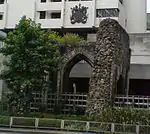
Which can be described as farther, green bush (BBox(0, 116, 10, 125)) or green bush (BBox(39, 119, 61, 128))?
green bush (BBox(0, 116, 10, 125))

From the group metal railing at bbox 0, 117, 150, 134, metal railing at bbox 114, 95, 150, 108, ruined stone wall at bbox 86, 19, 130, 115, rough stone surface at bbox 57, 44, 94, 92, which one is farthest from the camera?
rough stone surface at bbox 57, 44, 94, 92

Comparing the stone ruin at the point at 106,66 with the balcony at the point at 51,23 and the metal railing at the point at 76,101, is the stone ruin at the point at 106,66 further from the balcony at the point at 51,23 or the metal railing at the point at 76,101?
the balcony at the point at 51,23

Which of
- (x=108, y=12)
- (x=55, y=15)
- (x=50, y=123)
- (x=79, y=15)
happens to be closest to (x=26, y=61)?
(x=50, y=123)

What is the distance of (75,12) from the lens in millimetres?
41594

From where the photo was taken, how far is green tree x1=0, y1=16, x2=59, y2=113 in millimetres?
19328

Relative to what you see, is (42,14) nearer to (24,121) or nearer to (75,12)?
(75,12)

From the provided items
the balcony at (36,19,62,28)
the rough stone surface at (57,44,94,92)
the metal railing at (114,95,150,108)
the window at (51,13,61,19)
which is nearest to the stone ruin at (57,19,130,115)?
the metal railing at (114,95,150,108)

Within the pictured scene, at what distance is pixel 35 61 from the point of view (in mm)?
19359

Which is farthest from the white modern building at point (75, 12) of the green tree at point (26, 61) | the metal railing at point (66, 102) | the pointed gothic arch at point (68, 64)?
the green tree at point (26, 61)

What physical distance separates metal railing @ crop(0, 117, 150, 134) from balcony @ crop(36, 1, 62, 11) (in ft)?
91.4

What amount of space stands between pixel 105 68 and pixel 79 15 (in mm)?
22392

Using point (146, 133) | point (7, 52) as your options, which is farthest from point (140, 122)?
point (7, 52)

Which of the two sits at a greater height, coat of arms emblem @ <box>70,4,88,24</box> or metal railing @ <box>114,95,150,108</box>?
coat of arms emblem @ <box>70,4,88,24</box>

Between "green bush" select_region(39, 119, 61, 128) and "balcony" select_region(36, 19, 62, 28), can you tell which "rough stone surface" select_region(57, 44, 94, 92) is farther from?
"balcony" select_region(36, 19, 62, 28)
